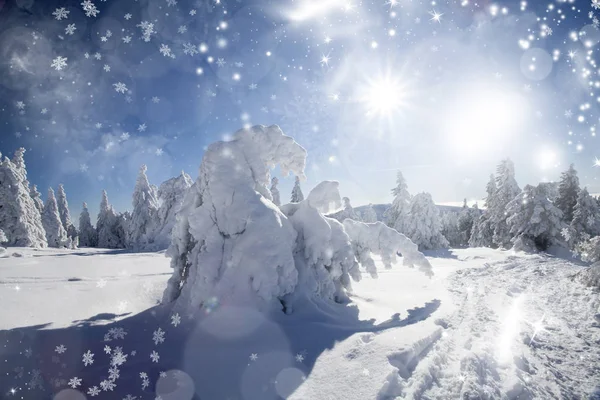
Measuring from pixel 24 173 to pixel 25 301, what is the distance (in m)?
32.1

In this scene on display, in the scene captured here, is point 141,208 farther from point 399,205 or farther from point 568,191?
point 568,191

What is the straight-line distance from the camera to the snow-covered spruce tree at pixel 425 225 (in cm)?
3123

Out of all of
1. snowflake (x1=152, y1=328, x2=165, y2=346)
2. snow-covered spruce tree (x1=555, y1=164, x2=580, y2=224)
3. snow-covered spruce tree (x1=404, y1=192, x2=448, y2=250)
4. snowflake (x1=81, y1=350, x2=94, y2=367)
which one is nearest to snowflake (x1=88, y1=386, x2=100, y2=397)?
snowflake (x1=81, y1=350, x2=94, y2=367)

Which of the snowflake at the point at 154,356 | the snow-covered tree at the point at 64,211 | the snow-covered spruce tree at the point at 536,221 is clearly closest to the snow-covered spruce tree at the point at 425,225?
the snow-covered spruce tree at the point at 536,221

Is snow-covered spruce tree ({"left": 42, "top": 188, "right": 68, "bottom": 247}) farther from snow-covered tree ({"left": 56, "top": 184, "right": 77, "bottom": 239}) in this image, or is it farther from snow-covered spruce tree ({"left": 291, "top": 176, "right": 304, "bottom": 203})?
snow-covered spruce tree ({"left": 291, "top": 176, "right": 304, "bottom": 203})

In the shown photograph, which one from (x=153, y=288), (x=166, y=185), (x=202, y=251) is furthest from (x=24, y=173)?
(x=202, y=251)

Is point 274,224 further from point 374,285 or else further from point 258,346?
point 374,285

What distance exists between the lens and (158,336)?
20.0 ft

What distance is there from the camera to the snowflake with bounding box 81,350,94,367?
195 inches

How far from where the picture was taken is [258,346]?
18.7ft

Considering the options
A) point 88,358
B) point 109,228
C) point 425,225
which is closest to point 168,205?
point 109,228

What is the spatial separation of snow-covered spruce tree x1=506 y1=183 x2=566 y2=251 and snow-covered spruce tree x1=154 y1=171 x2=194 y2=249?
3271cm

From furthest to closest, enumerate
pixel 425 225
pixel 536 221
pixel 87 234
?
pixel 87 234 < pixel 425 225 < pixel 536 221

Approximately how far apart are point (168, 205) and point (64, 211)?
109 feet
